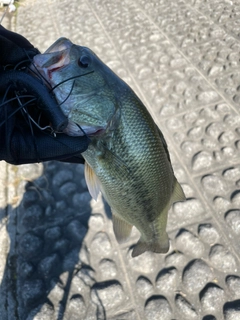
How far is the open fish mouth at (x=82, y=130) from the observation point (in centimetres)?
190

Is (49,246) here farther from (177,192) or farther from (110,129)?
(110,129)

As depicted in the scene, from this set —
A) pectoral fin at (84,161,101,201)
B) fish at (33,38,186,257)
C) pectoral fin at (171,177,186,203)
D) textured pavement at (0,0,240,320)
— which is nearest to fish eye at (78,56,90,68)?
fish at (33,38,186,257)

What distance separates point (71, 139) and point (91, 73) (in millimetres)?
422

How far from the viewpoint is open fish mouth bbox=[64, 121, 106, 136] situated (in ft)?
6.24

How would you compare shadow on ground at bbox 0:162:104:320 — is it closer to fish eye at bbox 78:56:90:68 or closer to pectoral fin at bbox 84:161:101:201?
pectoral fin at bbox 84:161:101:201

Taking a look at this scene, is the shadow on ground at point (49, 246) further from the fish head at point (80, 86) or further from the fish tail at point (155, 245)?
the fish head at point (80, 86)

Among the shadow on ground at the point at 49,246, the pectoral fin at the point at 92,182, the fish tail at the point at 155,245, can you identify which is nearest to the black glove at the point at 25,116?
the pectoral fin at the point at 92,182

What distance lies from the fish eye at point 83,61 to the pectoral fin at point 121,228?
1.19 meters

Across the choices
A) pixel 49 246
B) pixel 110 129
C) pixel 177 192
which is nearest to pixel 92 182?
pixel 110 129

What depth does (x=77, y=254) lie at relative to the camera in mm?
3309

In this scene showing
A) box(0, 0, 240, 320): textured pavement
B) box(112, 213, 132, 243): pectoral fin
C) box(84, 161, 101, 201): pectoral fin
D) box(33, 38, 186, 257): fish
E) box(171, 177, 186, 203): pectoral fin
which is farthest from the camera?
box(0, 0, 240, 320): textured pavement

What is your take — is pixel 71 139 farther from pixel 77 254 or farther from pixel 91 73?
pixel 77 254

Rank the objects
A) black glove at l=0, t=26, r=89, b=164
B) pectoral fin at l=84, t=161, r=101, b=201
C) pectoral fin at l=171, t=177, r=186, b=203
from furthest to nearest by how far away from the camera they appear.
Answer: pectoral fin at l=171, t=177, r=186, b=203 < pectoral fin at l=84, t=161, r=101, b=201 < black glove at l=0, t=26, r=89, b=164

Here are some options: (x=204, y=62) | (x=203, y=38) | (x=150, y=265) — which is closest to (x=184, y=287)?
(x=150, y=265)
